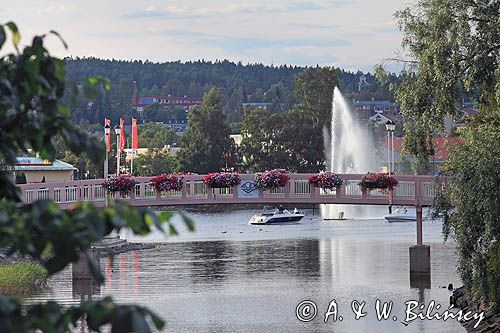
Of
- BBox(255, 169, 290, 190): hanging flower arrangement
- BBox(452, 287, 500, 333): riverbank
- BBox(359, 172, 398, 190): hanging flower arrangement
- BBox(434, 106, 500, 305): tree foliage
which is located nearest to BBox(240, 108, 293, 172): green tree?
BBox(359, 172, 398, 190): hanging flower arrangement

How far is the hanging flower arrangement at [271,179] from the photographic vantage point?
141 ft

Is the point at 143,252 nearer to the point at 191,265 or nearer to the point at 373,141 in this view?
the point at 191,265

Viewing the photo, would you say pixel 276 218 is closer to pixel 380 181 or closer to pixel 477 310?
pixel 380 181

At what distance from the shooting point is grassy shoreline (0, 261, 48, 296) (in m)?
43.6

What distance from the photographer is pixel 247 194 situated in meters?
44.1

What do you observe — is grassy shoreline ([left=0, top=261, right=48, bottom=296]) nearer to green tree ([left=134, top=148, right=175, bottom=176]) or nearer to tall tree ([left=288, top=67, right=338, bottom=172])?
tall tree ([left=288, top=67, right=338, bottom=172])

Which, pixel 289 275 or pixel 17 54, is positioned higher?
pixel 17 54

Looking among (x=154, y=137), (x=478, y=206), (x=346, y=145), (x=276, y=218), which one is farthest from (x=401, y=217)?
(x=478, y=206)

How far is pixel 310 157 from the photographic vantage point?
385 ft

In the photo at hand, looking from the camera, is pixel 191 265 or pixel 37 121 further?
pixel 191 265

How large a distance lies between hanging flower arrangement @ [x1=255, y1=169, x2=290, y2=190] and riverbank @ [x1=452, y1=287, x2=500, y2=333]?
7.63 metres

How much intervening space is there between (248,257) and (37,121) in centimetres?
5204

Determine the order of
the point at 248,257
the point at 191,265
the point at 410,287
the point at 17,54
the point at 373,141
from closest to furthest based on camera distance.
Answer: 1. the point at 17,54
2. the point at 410,287
3. the point at 191,265
4. the point at 248,257
5. the point at 373,141

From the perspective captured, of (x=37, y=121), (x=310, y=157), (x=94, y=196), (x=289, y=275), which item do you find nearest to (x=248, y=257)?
(x=289, y=275)
